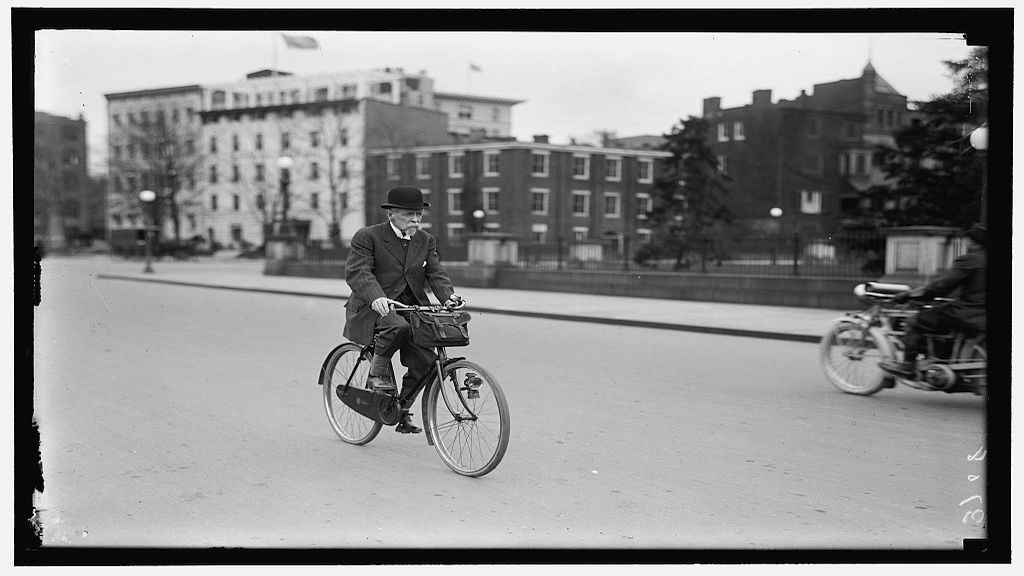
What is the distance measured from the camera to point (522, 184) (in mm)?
69312

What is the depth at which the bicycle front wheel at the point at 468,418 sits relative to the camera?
5.83 m

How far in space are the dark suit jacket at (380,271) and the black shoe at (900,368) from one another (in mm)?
4551

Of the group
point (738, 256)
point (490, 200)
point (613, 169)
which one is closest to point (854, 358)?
point (738, 256)

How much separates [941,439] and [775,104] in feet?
170

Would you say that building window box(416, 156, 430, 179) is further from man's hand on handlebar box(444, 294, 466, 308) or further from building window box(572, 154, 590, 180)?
man's hand on handlebar box(444, 294, 466, 308)

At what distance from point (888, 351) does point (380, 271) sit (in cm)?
505

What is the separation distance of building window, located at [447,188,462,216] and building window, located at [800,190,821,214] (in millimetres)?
23536

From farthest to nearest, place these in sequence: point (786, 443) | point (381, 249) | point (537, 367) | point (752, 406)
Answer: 1. point (537, 367)
2. point (752, 406)
3. point (786, 443)
4. point (381, 249)

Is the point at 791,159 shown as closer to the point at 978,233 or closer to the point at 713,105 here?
the point at 713,105

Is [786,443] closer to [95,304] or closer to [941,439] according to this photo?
[941,439]

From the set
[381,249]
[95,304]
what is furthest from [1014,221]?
[95,304]

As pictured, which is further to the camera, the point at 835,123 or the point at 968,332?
the point at 835,123

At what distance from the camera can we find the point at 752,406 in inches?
350

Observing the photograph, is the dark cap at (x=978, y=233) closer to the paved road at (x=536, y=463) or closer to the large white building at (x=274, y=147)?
the paved road at (x=536, y=463)
